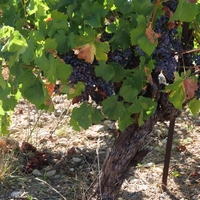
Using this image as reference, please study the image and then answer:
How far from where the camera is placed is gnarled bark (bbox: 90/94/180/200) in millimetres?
2646

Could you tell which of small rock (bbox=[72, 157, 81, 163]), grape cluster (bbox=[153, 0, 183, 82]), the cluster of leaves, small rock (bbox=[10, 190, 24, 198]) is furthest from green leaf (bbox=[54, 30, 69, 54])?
small rock (bbox=[72, 157, 81, 163])

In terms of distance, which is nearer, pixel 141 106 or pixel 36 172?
pixel 141 106

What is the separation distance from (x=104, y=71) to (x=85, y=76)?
0.10 meters

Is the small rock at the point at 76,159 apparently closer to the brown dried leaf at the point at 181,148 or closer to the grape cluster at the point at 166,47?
the brown dried leaf at the point at 181,148

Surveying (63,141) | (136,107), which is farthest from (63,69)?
(63,141)

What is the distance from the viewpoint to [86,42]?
81.2 inches

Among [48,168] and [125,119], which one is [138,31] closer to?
[125,119]

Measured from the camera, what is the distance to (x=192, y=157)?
3.92 metres

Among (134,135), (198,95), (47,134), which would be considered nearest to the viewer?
(198,95)

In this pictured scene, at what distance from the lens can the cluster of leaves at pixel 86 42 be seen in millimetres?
1883

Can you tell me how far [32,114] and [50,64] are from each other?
9.37 ft

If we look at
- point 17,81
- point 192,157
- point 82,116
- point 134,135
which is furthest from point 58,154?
point 17,81

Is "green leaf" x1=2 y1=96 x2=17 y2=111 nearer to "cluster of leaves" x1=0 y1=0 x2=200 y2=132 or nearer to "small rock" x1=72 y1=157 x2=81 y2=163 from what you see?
"cluster of leaves" x1=0 y1=0 x2=200 y2=132

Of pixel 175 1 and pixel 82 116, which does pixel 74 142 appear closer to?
pixel 82 116
